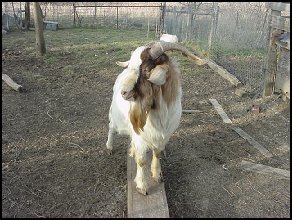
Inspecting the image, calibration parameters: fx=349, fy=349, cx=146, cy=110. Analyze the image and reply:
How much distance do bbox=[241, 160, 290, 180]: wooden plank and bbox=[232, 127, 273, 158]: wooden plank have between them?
0.39 m

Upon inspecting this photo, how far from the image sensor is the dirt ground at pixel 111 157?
4.02 metres

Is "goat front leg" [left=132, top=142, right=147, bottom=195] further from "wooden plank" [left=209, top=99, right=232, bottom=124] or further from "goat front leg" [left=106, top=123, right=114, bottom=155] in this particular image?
"wooden plank" [left=209, top=99, right=232, bottom=124]

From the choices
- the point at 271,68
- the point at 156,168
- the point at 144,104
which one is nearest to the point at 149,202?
the point at 156,168

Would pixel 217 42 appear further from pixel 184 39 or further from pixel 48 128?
pixel 48 128

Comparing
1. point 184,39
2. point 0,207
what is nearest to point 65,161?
point 0,207

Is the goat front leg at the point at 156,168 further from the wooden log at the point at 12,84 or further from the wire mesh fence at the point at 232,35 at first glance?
the wire mesh fence at the point at 232,35

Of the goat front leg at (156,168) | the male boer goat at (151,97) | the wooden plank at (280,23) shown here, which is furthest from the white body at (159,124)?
the wooden plank at (280,23)

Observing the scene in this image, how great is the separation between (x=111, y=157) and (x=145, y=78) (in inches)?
77.2

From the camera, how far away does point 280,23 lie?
677 cm

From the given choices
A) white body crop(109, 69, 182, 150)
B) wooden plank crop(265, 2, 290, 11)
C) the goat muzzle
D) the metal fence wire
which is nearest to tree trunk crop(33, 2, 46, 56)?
the metal fence wire

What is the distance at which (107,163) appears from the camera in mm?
4824

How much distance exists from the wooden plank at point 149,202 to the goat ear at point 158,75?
1338mm

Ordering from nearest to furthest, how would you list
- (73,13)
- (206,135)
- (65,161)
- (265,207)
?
(265,207) → (65,161) → (206,135) → (73,13)

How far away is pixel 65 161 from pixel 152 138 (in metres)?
1.53
